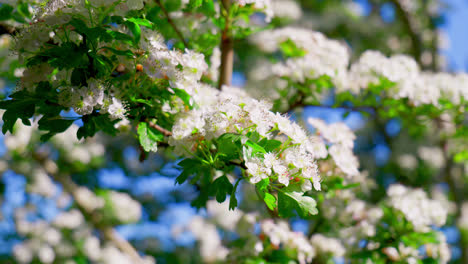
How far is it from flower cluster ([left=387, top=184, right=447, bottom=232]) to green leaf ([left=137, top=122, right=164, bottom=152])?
169cm

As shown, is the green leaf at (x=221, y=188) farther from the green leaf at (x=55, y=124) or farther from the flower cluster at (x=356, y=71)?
the flower cluster at (x=356, y=71)

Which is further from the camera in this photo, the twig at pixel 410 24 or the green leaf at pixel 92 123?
the twig at pixel 410 24

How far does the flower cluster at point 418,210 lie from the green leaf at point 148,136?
169cm

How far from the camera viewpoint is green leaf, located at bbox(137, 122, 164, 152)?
1671mm

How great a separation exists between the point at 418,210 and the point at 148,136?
1.82 m

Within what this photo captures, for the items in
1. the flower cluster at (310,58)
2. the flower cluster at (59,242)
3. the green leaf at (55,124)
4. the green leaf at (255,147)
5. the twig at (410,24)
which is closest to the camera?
the green leaf at (255,147)

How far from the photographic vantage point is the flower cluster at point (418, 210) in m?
2.46

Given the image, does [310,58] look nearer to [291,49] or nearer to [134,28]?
[291,49]

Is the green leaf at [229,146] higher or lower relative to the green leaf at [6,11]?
lower

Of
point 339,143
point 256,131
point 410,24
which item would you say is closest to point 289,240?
point 339,143

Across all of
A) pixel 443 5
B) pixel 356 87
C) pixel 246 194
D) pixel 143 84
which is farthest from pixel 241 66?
pixel 143 84

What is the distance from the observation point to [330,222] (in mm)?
2891

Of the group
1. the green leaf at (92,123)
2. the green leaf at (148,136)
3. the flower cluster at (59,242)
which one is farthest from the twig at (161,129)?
the flower cluster at (59,242)

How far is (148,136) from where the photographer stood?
171 centimetres
